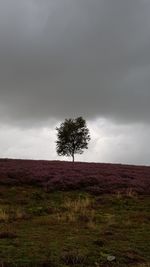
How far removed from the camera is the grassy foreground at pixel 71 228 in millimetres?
16766

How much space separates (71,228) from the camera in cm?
2283

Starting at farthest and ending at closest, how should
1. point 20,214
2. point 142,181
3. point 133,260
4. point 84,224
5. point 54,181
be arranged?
1. point 142,181
2. point 54,181
3. point 20,214
4. point 84,224
5. point 133,260

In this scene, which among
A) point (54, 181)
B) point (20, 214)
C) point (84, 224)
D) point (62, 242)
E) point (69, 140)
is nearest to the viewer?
point (62, 242)

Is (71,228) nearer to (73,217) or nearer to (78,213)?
(73,217)

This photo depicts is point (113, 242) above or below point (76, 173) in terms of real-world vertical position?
below

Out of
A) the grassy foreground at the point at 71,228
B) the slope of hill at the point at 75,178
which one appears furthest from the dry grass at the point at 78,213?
the slope of hill at the point at 75,178

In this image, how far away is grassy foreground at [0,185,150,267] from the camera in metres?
16.8

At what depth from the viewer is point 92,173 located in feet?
142

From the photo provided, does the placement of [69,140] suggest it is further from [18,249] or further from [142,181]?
[18,249]

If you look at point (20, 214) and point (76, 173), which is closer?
point (20, 214)

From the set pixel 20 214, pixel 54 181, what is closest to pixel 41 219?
pixel 20 214

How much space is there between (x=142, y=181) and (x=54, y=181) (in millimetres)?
7910

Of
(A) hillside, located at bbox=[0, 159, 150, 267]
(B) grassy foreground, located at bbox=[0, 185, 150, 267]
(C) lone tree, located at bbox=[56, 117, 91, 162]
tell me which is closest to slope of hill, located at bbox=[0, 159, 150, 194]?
(A) hillside, located at bbox=[0, 159, 150, 267]

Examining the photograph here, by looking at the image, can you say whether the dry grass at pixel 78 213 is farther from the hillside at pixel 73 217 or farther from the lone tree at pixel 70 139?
the lone tree at pixel 70 139
